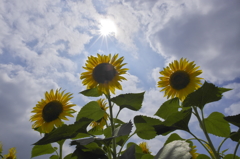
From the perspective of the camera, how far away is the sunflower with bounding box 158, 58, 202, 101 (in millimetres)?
3094

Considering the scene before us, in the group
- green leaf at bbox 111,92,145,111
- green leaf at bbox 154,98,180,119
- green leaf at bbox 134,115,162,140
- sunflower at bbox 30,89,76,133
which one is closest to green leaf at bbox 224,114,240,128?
green leaf at bbox 134,115,162,140

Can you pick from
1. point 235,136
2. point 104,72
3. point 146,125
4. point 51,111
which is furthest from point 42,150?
point 235,136

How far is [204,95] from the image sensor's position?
1972 mm

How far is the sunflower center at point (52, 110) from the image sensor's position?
2678 mm

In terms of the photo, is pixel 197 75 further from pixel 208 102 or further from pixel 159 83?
pixel 208 102

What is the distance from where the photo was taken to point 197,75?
301 cm

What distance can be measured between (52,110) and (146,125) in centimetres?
142

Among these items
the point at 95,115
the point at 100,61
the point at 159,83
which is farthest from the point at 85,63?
the point at 159,83

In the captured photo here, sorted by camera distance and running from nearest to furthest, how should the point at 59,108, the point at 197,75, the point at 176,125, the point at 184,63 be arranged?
the point at 176,125 < the point at 59,108 < the point at 197,75 < the point at 184,63

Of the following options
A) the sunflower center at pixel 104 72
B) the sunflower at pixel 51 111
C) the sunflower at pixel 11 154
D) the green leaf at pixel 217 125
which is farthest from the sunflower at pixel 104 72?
the sunflower at pixel 11 154

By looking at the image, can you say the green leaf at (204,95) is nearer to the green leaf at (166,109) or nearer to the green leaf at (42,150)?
the green leaf at (166,109)

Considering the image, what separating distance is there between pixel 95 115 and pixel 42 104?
3.47 feet

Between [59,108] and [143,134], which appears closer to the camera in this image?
[143,134]

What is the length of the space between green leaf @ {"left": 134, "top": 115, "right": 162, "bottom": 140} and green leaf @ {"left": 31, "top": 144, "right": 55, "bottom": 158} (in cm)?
150
